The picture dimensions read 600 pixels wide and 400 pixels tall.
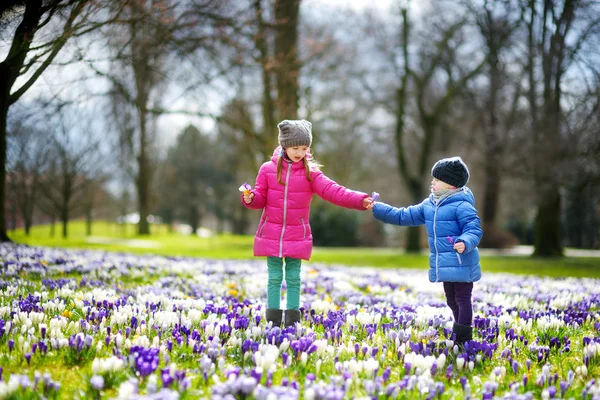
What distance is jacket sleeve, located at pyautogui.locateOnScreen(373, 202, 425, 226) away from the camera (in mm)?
5188

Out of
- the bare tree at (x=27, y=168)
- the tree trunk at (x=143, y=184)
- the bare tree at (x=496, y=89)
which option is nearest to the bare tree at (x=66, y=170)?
the bare tree at (x=27, y=168)

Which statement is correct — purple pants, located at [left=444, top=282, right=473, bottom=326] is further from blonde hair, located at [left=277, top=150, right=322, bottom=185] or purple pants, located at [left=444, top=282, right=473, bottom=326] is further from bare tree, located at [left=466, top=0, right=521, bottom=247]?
bare tree, located at [left=466, top=0, right=521, bottom=247]

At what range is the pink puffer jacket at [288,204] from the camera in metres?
5.40

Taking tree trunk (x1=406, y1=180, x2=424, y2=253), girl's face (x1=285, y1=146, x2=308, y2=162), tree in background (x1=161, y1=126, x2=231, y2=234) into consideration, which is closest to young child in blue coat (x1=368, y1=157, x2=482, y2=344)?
girl's face (x1=285, y1=146, x2=308, y2=162)

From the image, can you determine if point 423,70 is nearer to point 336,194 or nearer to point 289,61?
point 289,61

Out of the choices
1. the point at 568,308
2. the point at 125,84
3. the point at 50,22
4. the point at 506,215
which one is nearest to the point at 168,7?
the point at 50,22

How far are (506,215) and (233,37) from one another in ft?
155

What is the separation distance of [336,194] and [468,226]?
1.41 m

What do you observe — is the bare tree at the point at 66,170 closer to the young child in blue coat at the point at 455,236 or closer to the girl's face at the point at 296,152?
the girl's face at the point at 296,152

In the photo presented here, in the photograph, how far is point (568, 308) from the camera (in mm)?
7148

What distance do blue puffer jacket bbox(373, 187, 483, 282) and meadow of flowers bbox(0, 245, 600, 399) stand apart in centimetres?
64

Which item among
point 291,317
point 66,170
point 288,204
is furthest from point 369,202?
point 66,170

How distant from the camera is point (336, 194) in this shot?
215 inches

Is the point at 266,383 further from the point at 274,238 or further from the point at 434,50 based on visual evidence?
the point at 434,50
